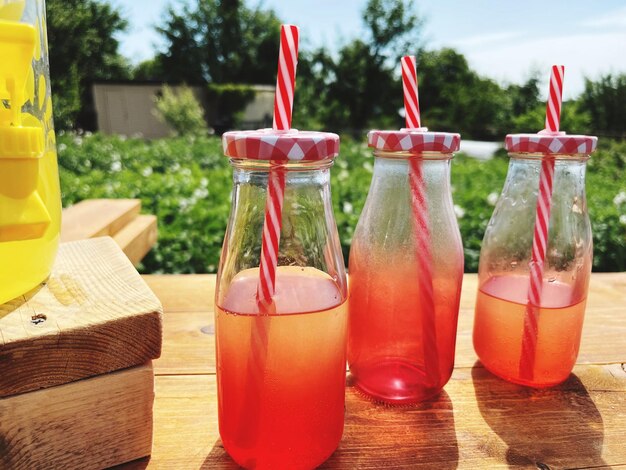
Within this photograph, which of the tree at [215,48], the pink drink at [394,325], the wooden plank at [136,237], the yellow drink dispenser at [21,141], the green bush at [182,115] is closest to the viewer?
the yellow drink dispenser at [21,141]

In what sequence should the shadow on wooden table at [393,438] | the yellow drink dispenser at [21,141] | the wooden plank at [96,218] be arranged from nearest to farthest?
the yellow drink dispenser at [21,141]
the shadow on wooden table at [393,438]
the wooden plank at [96,218]

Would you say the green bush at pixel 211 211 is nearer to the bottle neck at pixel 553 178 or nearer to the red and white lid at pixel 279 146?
the bottle neck at pixel 553 178

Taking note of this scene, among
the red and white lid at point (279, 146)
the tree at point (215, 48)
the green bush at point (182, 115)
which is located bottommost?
the red and white lid at point (279, 146)

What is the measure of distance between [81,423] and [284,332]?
0.25 meters

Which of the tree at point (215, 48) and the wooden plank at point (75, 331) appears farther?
the tree at point (215, 48)

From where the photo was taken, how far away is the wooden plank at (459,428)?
0.63 meters

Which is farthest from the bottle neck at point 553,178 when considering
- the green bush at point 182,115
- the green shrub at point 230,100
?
the green shrub at point 230,100

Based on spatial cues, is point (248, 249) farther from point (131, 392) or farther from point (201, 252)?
point (201, 252)

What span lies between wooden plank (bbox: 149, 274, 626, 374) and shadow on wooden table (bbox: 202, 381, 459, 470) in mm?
186

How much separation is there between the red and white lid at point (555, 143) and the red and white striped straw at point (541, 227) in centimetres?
3

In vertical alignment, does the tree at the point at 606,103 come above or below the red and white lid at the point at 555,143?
above

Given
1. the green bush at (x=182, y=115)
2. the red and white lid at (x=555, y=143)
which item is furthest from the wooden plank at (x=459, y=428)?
the green bush at (x=182, y=115)

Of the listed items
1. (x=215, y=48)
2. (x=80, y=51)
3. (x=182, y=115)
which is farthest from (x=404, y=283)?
(x=215, y=48)

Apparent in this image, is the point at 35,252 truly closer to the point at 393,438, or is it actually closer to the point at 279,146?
the point at 279,146
